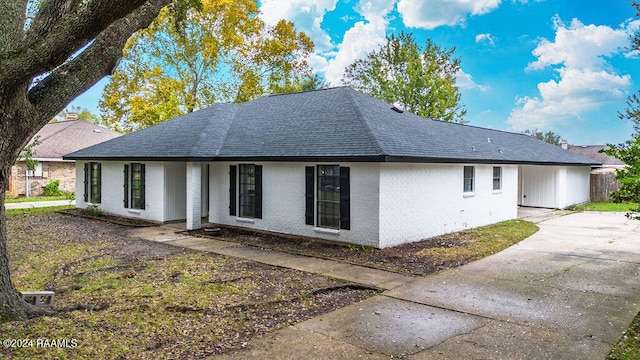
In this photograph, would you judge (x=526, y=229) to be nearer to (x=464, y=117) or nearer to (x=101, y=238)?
(x=101, y=238)

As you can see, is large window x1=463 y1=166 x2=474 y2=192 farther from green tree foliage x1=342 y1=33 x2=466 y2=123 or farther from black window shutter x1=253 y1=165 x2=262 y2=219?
green tree foliage x1=342 y1=33 x2=466 y2=123

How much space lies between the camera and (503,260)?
9.14 m

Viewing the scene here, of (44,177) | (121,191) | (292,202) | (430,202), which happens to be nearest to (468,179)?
(430,202)

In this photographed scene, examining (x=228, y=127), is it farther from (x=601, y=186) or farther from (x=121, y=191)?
(x=601, y=186)

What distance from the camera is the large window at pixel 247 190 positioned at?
12727 mm

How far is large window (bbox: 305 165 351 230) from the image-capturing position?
1048 cm

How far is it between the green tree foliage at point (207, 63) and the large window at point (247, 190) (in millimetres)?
16192

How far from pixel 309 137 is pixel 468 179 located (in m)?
5.69

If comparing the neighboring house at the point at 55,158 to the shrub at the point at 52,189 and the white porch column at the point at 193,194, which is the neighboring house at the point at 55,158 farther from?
the white porch column at the point at 193,194

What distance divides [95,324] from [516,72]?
103 ft

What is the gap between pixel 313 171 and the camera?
1106 centimetres

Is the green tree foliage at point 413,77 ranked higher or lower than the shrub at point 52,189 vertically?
higher

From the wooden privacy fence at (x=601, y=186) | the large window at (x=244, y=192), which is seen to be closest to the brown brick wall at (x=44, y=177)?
the large window at (x=244, y=192)

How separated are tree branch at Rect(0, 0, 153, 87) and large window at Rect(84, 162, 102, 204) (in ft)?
45.3
